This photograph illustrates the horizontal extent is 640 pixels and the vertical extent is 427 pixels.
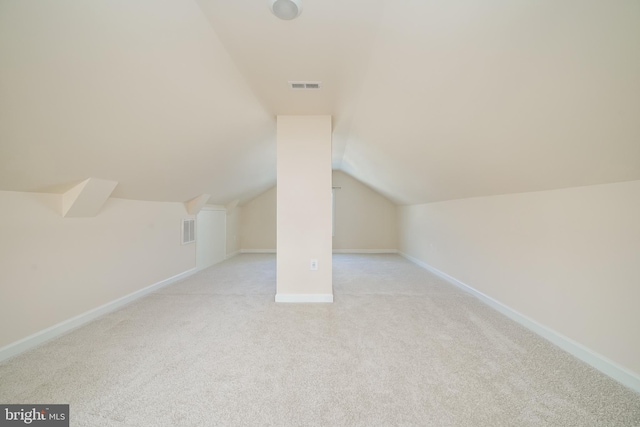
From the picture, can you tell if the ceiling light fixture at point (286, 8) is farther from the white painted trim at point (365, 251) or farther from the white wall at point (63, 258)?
the white painted trim at point (365, 251)

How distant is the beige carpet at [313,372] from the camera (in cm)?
128

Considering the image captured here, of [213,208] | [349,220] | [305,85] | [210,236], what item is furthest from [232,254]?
[305,85]

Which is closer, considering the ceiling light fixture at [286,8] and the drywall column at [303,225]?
the ceiling light fixture at [286,8]

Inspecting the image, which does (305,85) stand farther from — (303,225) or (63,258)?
(63,258)

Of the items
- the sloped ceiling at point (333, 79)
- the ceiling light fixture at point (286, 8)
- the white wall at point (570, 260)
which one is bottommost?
the white wall at point (570, 260)

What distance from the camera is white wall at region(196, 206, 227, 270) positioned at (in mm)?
4602

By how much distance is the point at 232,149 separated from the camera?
3.31 meters

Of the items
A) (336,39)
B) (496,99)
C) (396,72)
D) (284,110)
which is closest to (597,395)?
(496,99)

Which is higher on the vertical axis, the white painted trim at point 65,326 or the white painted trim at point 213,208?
the white painted trim at point 213,208

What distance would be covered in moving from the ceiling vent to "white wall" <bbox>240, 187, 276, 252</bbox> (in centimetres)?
476

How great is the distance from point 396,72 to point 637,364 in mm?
2436

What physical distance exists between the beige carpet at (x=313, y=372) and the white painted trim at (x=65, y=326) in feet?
0.32

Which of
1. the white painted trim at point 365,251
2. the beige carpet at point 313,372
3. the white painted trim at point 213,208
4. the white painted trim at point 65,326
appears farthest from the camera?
the white painted trim at point 365,251

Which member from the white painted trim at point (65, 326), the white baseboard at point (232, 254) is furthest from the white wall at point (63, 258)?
the white baseboard at point (232, 254)
